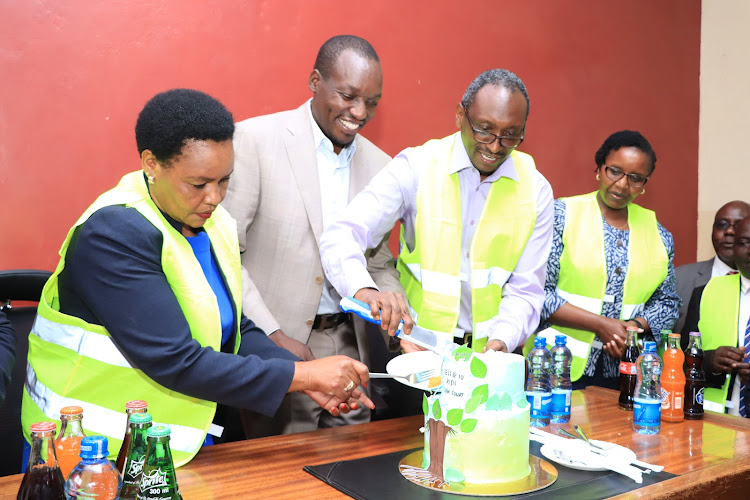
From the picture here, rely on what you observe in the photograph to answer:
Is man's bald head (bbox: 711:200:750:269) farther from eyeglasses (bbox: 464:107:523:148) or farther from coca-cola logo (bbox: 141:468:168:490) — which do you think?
coca-cola logo (bbox: 141:468:168:490)

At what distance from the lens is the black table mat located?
58.7 inches

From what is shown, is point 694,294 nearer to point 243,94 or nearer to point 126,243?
point 243,94

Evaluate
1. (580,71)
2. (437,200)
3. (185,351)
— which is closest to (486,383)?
(185,351)

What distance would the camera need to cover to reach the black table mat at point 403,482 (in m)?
1.49

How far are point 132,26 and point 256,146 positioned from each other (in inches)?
29.8

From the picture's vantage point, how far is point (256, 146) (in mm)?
2484

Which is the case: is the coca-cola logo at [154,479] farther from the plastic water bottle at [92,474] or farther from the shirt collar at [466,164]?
the shirt collar at [466,164]

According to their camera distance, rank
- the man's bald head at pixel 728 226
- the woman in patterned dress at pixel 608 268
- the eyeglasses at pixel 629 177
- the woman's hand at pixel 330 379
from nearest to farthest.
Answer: the woman's hand at pixel 330 379 → the woman in patterned dress at pixel 608 268 → the eyeglasses at pixel 629 177 → the man's bald head at pixel 728 226

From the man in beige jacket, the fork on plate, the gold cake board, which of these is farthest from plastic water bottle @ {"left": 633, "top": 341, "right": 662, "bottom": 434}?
the man in beige jacket

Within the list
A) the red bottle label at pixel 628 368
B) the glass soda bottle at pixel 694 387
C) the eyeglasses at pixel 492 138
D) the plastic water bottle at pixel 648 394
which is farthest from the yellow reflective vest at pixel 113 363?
the glass soda bottle at pixel 694 387

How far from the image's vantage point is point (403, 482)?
156 cm

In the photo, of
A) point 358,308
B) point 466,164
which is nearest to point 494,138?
point 466,164

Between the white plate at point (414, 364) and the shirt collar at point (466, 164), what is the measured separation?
0.86 meters

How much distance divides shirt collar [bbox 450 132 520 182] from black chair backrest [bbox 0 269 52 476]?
138cm
